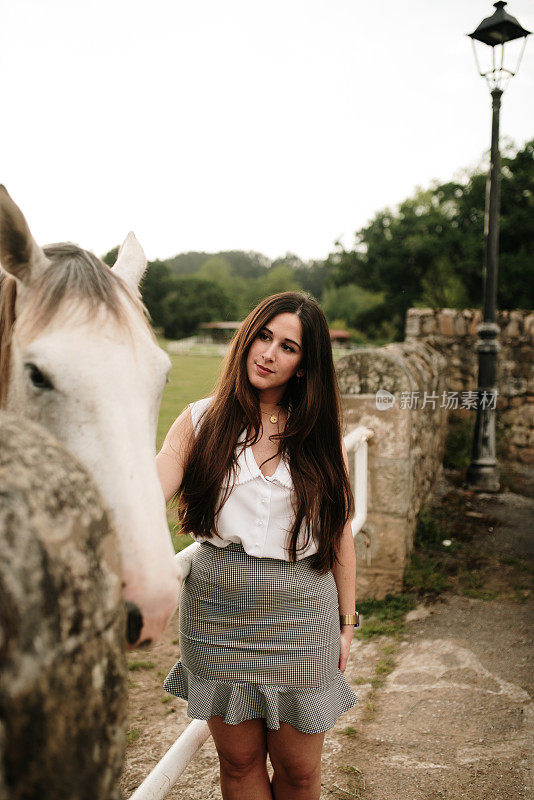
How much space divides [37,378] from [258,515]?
2.76ft

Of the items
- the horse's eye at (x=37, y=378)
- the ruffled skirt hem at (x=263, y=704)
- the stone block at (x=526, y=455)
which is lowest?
the stone block at (x=526, y=455)

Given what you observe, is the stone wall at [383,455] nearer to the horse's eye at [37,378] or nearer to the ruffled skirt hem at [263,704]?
the ruffled skirt hem at [263,704]

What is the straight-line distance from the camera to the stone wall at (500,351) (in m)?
9.09

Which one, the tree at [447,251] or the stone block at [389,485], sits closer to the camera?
the stone block at [389,485]

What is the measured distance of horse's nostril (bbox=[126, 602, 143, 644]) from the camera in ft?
3.15

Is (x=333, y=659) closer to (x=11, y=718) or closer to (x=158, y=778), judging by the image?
(x=158, y=778)

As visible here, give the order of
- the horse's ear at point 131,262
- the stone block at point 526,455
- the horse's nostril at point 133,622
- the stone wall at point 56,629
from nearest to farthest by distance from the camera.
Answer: the stone wall at point 56,629 → the horse's nostril at point 133,622 → the horse's ear at point 131,262 → the stone block at point 526,455

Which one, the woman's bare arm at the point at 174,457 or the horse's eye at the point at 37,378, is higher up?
the horse's eye at the point at 37,378

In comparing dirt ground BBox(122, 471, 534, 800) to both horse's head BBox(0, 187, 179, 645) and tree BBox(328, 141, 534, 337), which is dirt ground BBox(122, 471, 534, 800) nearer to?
horse's head BBox(0, 187, 179, 645)

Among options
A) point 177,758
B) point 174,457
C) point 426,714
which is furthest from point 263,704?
point 426,714

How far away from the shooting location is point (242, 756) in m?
1.70

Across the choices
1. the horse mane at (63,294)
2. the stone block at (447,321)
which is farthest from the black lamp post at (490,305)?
the horse mane at (63,294)

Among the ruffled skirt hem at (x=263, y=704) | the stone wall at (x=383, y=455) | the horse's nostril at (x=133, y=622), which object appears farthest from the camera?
the stone wall at (x=383, y=455)

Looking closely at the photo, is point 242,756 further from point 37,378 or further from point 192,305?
point 192,305
